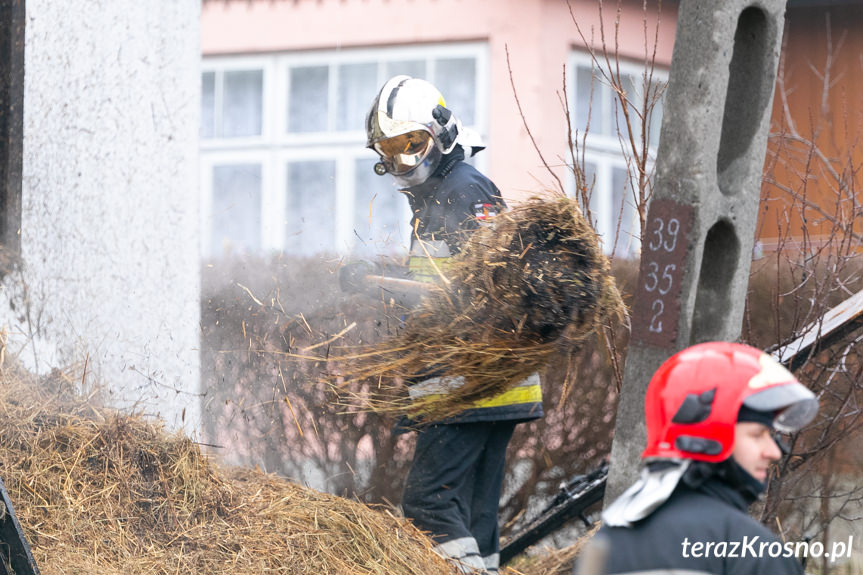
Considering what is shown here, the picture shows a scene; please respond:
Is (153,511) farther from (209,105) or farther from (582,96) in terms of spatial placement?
(209,105)

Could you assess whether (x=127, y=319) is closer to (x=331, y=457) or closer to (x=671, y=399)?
(x=331, y=457)

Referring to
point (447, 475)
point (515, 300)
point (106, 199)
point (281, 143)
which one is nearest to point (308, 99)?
point (281, 143)

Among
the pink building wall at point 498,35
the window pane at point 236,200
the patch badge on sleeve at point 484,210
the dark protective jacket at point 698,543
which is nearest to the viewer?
the dark protective jacket at point 698,543

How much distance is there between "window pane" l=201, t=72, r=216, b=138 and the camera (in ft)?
34.8

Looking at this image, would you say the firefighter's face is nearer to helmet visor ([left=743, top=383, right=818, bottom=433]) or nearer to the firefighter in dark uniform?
helmet visor ([left=743, top=383, right=818, bottom=433])

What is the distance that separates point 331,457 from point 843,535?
Result: 9.14 feet

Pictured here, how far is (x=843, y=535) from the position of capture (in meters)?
5.76

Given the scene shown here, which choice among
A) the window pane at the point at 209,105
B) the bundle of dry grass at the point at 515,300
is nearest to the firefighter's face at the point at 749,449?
the bundle of dry grass at the point at 515,300

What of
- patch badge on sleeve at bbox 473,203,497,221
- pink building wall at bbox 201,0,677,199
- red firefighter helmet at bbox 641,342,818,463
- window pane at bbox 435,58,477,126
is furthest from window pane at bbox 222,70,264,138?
red firefighter helmet at bbox 641,342,818,463

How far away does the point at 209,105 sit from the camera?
10703 millimetres

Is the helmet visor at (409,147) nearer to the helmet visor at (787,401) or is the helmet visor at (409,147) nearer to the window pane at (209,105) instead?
the helmet visor at (787,401)

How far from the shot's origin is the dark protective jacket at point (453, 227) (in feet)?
12.8

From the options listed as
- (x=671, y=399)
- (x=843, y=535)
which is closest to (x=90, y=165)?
(x=671, y=399)

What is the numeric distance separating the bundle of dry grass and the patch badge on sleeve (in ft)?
0.47
